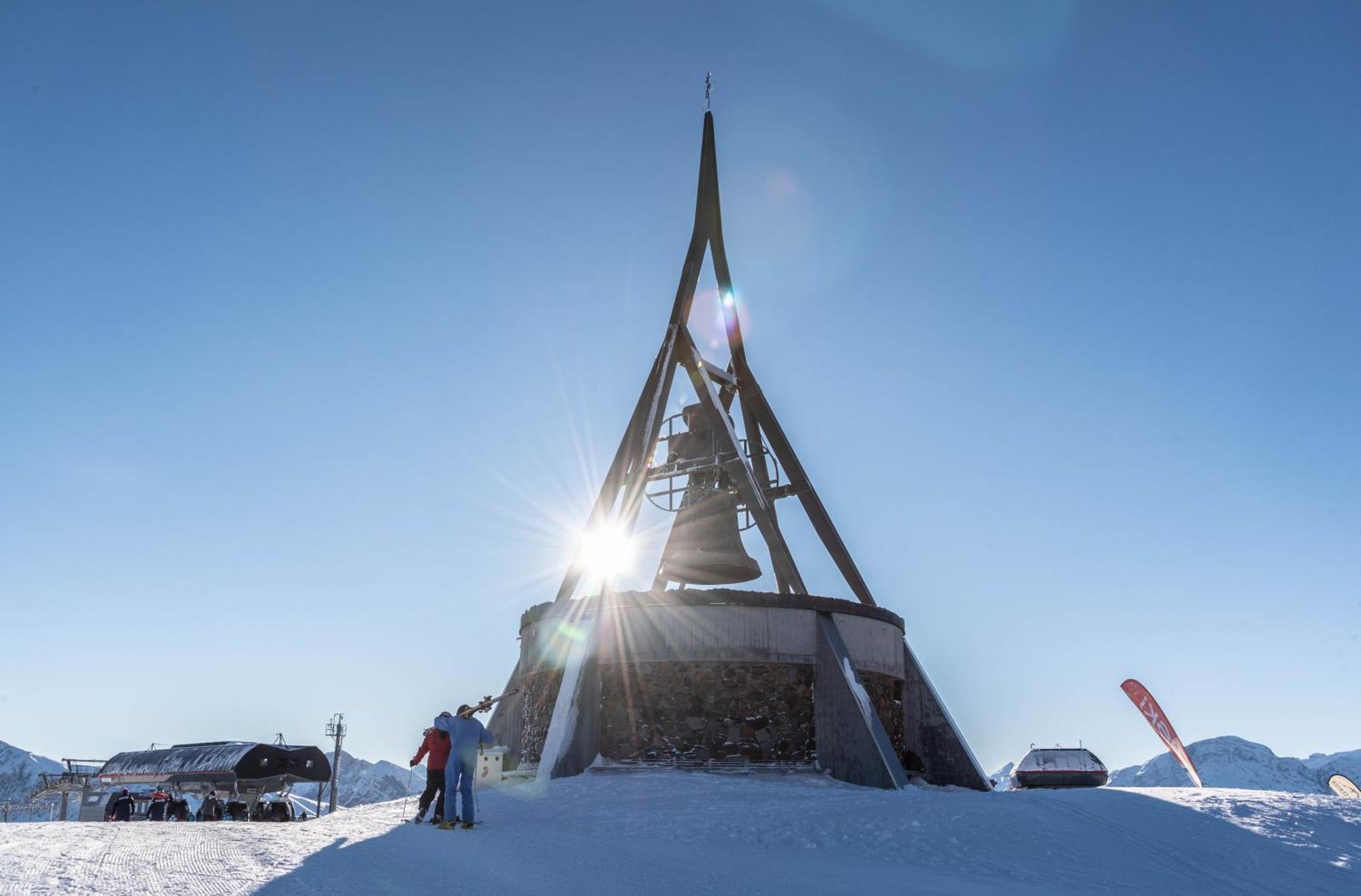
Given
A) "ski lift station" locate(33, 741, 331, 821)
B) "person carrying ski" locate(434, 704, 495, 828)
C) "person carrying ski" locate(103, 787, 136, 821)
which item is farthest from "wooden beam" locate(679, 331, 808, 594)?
"ski lift station" locate(33, 741, 331, 821)

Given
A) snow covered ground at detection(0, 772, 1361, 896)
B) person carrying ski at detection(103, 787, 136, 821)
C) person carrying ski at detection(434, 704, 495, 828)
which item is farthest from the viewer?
person carrying ski at detection(103, 787, 136, 821)

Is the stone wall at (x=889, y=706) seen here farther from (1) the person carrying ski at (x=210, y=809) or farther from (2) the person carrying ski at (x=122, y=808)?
(1) the person carrying ski at (x=210, y=809)

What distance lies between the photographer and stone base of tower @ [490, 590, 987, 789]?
52.4 ft

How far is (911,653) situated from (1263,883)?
12184 mm

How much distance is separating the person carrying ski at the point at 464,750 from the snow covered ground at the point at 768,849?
355 millimetres

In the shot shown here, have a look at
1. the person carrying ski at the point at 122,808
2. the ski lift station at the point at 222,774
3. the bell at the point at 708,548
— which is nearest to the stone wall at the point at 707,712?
the bell at the point at 708,548

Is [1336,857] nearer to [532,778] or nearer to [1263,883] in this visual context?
[1263,883]

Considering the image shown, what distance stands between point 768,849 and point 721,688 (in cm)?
719

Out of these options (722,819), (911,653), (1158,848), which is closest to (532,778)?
(722,819)

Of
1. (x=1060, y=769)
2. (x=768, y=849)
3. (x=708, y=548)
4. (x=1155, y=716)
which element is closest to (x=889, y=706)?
(x=708, y=548)

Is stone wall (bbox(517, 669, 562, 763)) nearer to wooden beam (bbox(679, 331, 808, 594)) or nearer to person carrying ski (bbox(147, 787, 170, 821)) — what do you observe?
wooden beam (bbox(679, 331, 808, 594))

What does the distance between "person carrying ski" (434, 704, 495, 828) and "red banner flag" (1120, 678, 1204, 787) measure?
16.6 metres

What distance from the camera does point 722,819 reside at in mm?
10633

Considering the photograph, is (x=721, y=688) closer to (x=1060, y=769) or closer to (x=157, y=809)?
(x=1060, y=769)
